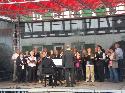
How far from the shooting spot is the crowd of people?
18.2 meters

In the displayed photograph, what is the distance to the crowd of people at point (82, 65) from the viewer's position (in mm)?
18234

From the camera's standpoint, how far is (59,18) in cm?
2188

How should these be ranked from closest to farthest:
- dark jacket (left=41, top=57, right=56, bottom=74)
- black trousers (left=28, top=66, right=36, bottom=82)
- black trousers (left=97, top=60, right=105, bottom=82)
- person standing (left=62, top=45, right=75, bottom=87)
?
person standing (left=62, top=45, right=75, bottom=87), dark jacket (left=41, top=57, right=56, bottom=74), black trousers (left=97, top=60, right=105, bottom=82), black trousers (left=28, top=66, right=36, bottom=82)

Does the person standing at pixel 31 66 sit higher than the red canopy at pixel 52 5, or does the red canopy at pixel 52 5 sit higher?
the red canopy at pixel 52 5

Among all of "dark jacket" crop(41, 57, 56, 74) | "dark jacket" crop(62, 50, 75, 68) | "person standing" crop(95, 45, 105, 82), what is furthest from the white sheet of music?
"person standing" crop(95, 45, 105, 82)

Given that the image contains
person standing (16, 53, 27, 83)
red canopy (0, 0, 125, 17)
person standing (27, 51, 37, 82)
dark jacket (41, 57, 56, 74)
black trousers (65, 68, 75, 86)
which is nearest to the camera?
black trousers (65, 68, 75, 86)

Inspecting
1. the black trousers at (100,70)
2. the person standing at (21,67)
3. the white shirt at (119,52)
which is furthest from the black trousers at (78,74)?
the person standing at (21,67)

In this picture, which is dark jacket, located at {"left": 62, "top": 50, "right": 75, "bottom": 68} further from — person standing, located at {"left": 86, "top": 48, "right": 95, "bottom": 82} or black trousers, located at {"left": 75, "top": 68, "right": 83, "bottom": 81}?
black trousers, located at {"left": 75, "top": 68, "right": 83, "bottom": 81}

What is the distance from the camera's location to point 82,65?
64.3ft

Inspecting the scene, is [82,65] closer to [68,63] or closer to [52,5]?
[68,63]

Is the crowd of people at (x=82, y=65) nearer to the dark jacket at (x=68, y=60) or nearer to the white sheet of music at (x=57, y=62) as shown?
the white sheet of music at (x=57, y=62)

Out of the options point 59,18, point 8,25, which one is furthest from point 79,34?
point 8,25

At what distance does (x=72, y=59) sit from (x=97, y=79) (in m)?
3.54

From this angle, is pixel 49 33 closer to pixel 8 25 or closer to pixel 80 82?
pixel 8 25
